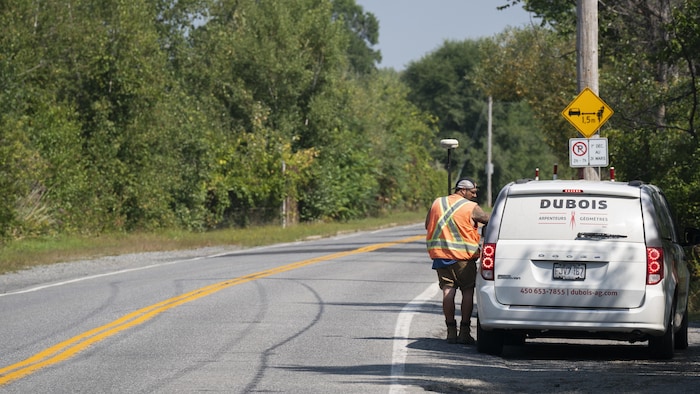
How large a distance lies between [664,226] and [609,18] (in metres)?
20.3

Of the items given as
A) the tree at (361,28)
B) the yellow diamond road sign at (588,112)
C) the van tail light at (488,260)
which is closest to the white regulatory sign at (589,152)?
the yellow diamond road sign at (588,112)

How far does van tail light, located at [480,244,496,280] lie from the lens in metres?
12.7

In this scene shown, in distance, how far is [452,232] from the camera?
14219mm

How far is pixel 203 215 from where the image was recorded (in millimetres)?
48250

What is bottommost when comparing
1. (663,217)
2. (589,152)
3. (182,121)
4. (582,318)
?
(582,318)

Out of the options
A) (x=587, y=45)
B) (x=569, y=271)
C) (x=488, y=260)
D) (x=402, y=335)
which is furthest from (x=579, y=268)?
(x=587, y=45)

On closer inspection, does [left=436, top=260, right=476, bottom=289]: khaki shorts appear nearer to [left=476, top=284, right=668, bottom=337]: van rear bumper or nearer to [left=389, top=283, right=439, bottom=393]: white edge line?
[left=389, top=283, right=439, bottom=393]: white edge line

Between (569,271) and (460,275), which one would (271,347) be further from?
(569,271)

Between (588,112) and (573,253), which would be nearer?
(573,253)

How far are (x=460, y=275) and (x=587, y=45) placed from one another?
7.43 m

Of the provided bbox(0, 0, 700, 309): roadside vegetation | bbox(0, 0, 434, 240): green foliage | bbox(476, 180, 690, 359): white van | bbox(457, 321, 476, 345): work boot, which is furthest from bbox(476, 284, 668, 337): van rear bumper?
bbox(0, 0, 434, 240): green foliage

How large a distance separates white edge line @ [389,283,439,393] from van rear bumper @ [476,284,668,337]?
981mm

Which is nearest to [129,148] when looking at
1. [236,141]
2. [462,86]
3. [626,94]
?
[236,141]

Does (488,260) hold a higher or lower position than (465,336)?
higher
